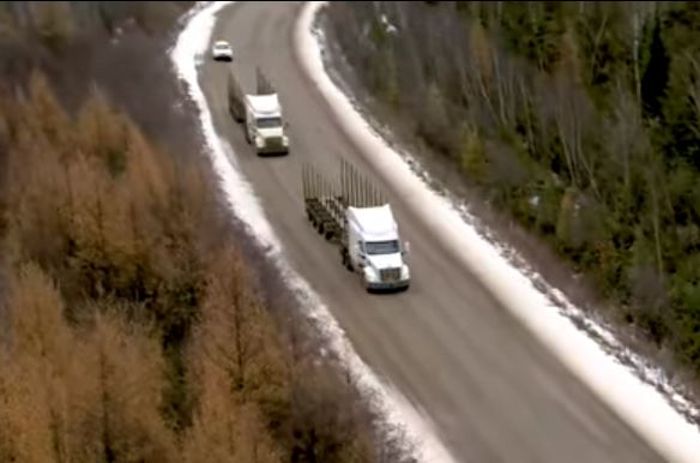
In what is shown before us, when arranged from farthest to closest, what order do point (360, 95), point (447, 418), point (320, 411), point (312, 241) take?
point (360, 95) → point (312, 241) → point (447, 418) → point (320, 411)

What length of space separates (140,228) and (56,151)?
913cm

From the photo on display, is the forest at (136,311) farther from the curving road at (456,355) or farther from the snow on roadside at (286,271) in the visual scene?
the curving road at (456,355)

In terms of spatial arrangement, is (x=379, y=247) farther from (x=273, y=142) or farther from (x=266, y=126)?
(x=266, y=126)

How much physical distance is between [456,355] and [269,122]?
2235 centimetres

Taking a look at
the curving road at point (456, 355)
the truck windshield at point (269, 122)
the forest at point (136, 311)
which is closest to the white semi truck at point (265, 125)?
the truck windshield at point (269, 122)

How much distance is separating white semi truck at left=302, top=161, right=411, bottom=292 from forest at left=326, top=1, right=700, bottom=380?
7674mm

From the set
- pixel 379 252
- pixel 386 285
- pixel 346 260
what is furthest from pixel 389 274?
pixel 346 260

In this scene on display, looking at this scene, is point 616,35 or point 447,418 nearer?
point 447,418

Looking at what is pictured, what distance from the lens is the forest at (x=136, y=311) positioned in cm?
3203

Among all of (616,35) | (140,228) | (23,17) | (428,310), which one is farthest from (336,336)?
(23,17)

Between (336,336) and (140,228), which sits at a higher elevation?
(140,228)

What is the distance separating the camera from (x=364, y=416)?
121 ft

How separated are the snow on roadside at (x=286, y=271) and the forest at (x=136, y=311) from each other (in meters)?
0.72

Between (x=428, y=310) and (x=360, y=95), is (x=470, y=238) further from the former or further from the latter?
(x=360, y=95)
